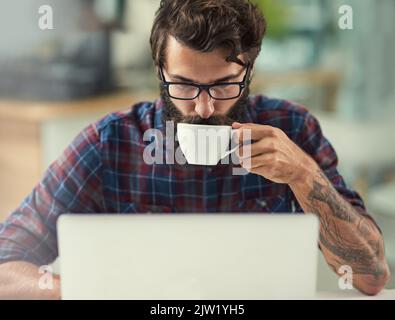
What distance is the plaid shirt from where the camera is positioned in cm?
105

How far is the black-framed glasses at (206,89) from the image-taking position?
3.26ft

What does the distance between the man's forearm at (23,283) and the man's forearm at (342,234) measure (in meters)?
0.44

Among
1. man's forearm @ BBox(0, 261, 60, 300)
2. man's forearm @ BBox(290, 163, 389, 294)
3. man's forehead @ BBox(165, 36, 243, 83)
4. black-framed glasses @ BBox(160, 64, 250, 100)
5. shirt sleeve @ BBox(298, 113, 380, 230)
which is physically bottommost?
man's forearm @ BBox(0, 261, 60, 300)

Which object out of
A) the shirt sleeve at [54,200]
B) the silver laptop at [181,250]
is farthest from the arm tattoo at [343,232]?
the shirt sleeve at [54,200]

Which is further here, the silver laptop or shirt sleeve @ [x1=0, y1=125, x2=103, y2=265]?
shirt sleeve @ [x1=0, y1=125, x2=103, y2=265]

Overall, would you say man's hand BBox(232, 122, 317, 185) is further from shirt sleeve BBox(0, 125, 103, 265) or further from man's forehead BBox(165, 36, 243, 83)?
shirt sleeve BBox(0, 125, 103, 265)

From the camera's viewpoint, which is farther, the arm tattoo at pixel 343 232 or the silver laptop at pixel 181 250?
the arm tattoo at pixel 343 232

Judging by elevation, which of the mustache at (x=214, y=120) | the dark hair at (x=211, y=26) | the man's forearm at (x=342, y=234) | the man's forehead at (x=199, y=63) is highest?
the dark hair at (x=211, y=26)

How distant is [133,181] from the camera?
1.08 m

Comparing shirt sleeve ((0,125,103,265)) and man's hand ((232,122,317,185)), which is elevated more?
man's hand ((232,122,317,185))

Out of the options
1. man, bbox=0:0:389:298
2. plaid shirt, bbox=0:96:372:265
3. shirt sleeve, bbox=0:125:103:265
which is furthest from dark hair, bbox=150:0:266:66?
shirt sleeve, bbox=0:125:103:265

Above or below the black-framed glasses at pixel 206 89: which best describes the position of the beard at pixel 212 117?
below

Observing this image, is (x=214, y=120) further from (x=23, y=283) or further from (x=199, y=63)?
(x=23, y=283)

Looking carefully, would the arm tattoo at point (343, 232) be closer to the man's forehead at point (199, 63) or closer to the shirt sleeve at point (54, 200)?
the man's forehead at point (199, 63)
